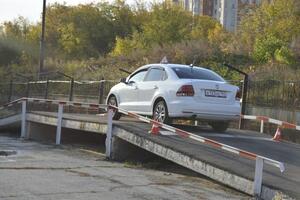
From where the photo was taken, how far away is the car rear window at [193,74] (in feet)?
39.1

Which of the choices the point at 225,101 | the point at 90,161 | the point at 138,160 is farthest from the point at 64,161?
the point at 225,101

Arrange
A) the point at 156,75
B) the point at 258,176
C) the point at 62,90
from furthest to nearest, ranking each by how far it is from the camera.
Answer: the point at 62,90 → the point at 156,75 → the point at 258,176

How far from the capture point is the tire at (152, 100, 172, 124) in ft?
38.2

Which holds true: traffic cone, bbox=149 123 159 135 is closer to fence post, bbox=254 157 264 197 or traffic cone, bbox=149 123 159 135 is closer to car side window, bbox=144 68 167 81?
car side window, bbox=144 68 167 81

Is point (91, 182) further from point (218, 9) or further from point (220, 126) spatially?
point (218, 9)

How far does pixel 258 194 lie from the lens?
7305 mm

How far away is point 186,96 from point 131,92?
2.33 meters

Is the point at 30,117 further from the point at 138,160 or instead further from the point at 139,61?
the point at 139,61

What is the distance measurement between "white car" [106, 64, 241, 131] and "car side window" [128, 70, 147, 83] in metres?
0.20

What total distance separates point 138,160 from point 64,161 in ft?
5.37

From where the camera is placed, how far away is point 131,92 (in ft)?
43.8

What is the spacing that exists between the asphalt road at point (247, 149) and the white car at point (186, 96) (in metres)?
0.46

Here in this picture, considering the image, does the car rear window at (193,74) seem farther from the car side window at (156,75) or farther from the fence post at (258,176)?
the fence post at (258,176)

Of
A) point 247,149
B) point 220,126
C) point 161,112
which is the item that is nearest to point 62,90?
point 220,126
